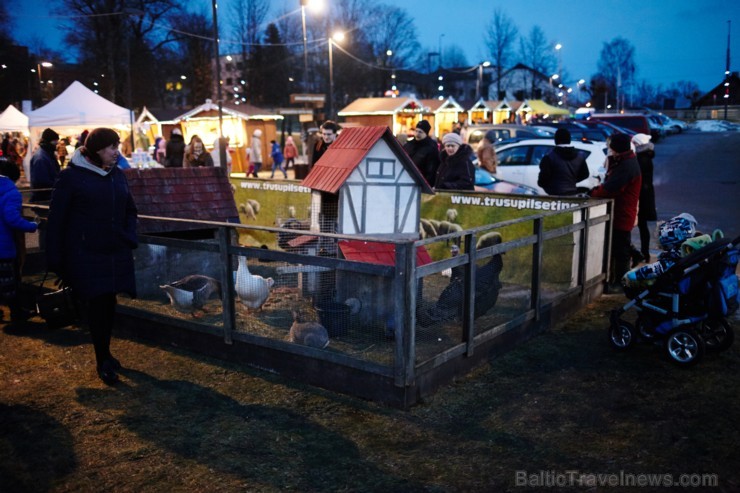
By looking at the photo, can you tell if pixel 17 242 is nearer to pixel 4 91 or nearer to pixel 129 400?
pixel 129 400

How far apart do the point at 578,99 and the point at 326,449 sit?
133 m

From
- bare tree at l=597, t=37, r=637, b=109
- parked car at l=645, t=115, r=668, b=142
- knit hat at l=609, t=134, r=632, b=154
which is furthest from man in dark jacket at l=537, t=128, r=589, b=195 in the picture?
bare tree at l=597, t=37, r=637, b=109

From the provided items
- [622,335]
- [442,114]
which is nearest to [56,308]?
[622,335]

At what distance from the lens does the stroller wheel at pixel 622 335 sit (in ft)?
18.2

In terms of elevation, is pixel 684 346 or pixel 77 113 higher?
pixel 77 113

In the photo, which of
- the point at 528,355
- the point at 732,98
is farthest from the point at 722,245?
the point at 732,98

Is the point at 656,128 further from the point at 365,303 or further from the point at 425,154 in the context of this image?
the point at 365,303

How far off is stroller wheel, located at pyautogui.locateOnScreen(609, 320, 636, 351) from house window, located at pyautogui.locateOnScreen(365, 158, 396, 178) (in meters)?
2.42

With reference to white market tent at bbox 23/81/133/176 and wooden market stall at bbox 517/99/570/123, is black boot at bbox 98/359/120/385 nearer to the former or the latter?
white market tent at bbox 23/81/133/176

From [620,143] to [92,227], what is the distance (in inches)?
218

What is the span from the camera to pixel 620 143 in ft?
24.2

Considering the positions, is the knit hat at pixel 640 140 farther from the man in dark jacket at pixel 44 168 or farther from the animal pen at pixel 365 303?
the man in dark jacket at pixel 44 168

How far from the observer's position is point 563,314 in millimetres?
6586

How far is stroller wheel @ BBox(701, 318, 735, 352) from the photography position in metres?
5.34
